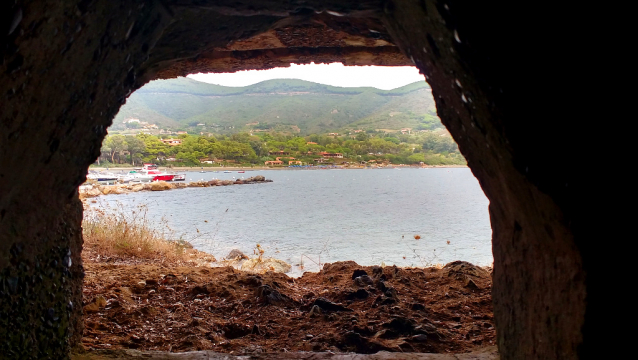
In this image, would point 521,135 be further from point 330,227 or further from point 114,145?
point 114,145

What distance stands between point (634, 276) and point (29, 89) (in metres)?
1.53

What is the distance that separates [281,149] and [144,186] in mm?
15173

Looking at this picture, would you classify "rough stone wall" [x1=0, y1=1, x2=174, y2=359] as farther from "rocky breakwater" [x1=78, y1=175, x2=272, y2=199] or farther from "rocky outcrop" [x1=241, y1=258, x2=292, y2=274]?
"rocky breakwater" [x1=78, y1=175, x2=272, y2=199]

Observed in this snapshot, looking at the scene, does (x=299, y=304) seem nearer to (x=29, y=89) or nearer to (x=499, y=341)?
(x=499, y=341)

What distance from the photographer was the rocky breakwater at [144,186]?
15.8m

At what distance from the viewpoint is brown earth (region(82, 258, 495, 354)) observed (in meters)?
2.55

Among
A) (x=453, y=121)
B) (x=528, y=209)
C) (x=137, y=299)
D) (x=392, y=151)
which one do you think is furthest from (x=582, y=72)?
(x=392, y=151)

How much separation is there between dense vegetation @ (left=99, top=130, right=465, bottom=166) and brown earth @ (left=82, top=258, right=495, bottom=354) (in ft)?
82.5

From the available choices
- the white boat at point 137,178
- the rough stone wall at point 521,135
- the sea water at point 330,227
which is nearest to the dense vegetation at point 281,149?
the white boat at point 137,178

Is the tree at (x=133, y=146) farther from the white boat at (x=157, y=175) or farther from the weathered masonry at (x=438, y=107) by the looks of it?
the weathered masonry at (x=438, y=107)

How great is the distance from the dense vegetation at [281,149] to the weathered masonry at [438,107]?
27.3 metres

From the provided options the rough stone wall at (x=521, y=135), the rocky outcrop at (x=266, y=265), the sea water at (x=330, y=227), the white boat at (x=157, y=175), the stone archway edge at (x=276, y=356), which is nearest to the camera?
the rough stone wall at (x=521, y=135)

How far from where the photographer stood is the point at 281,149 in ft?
107

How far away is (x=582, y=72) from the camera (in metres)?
0.84
